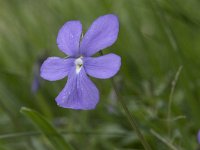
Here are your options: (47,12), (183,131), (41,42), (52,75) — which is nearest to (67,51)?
(52,75)

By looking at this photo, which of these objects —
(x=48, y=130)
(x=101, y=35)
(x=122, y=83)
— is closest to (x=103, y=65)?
(x=101, y=35)

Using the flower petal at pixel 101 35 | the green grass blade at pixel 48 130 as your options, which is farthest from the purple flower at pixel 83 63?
the green grass blade at pixel 48 130

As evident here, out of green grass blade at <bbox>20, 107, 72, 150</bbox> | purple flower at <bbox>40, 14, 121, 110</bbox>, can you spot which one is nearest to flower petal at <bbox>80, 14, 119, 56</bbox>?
purple flower at <bbox>40, 14, 121, 110</bbox>

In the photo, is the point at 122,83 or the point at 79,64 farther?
the point at 122,83

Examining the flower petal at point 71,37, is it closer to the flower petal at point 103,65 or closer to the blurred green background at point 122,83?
the flower petal at point 103,65

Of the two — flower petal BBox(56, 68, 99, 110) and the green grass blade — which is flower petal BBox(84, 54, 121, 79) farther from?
the green grass blade

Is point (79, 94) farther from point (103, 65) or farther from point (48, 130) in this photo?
point (48, 130)
